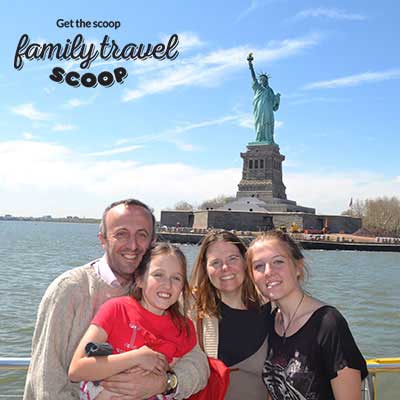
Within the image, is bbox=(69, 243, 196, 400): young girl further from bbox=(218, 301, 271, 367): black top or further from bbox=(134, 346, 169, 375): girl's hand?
bbox=(218, 301, 271, 367): black top

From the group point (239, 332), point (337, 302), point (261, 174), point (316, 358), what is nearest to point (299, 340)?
point (316, 358)

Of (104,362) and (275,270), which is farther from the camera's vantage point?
(275,270)

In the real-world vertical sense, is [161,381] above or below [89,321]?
below

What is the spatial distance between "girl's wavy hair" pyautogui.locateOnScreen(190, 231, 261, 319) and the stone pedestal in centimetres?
4055

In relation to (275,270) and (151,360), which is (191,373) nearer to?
(151,360)

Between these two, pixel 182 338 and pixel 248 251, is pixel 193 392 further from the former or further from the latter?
pixel 248 251

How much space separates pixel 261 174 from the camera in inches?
1737

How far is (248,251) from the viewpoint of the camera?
2549mm

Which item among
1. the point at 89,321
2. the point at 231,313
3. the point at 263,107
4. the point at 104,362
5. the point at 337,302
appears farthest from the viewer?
the point at 263,107

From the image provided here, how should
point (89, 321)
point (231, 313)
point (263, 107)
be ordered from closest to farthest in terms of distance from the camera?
point (89, 321)
point (231, 313)
point (263, 107)

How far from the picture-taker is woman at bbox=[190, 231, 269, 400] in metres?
2.43

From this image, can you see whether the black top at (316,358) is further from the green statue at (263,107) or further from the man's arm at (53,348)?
the green statue at (263,107)

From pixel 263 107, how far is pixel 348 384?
43.0 metres

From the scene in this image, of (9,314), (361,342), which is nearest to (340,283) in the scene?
(361,342)
